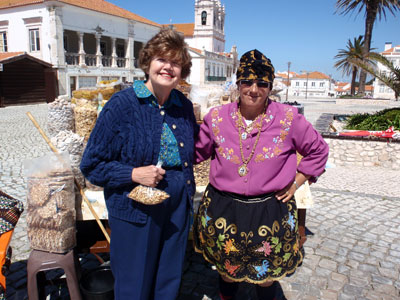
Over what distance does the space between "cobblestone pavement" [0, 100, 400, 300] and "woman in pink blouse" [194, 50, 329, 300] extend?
3.05ft

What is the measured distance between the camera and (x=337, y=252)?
3521 mm

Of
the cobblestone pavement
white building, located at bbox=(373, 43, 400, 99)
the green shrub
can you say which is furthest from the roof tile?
white building, located at bbox=(373, 43, 400, 99)

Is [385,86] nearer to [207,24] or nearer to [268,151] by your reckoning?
[207,24]

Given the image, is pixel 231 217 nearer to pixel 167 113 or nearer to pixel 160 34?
pixel 167 113

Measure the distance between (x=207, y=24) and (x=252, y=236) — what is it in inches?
2415

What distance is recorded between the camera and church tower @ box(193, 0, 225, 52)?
5753 cm

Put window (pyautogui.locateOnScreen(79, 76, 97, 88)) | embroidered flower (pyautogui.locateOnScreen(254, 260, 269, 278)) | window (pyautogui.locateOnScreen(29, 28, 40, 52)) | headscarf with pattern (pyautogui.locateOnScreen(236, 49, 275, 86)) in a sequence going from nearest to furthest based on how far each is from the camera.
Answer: headscarf with pattern (pyautogui.locateOnScreen(236, 49, 275, 86)) → embroidered flower (pyautogui.locateOnScreen(254, 260, 269, 278)) → window (pyautogui.locateOnScreen(29, 28, 40, 52)) → window (pyautogui.locateOnScreen(79, 76, 97, 88))

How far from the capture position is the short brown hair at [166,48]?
68.2 inches

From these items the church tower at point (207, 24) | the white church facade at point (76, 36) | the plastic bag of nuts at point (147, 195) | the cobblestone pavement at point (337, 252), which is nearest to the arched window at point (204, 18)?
the church tower at point (207, 24)

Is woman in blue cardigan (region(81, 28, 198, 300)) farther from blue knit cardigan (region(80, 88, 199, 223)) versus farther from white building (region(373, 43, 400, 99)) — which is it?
white building (region(373, 43, 400, 99))

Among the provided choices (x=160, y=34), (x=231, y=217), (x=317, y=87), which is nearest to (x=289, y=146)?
(x=231, y=217)

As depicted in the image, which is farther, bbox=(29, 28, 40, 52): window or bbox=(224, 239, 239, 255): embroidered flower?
bbox=(29, 28, 40, 52): window

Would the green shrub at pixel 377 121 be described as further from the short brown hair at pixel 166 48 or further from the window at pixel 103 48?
the window at pixel 103 48

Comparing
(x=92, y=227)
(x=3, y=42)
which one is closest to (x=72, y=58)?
(x=3, y=42)
